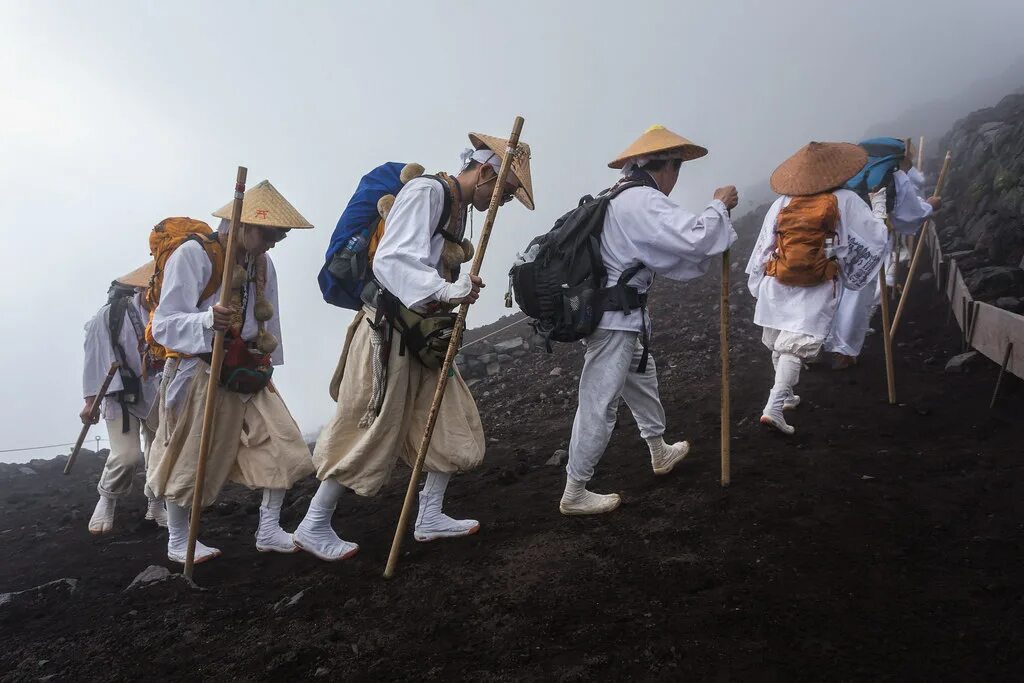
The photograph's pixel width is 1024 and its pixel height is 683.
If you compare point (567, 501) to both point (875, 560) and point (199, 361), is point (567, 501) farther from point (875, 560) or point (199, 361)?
point (199, 361)

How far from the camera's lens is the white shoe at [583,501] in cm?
423

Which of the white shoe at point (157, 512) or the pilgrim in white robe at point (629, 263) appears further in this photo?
the white shoe at point (157, 512)

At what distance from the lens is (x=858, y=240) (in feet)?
18.4

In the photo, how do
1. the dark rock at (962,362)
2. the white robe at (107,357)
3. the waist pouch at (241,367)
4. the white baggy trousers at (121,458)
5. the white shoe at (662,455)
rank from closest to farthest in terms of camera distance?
the waist pouch at (241,367) < the white shoe at (662,455) < the white baggy trousers at (121,458) < the white robe at (107,357) < the dark rock at (962,362)

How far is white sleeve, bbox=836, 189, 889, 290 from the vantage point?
5574 millimetres

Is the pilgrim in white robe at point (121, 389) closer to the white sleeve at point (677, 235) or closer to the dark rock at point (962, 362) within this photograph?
the white sleeve at point (677, 235)

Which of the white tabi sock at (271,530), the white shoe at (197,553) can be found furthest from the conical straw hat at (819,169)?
the white shoe at (197,553)

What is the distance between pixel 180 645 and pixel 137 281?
12.6 feet

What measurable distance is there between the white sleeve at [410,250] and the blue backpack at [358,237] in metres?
0.18

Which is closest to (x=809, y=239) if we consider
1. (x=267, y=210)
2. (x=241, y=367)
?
(x=267, y=210)

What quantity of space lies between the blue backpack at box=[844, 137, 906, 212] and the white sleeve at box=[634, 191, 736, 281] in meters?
3.84

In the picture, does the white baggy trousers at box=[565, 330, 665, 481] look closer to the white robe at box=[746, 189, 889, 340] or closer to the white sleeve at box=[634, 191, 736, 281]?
the white sleeve at box=[634, 191, 736, 281]

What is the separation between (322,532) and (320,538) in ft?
0.13

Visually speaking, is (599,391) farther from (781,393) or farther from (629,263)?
(781,393)
